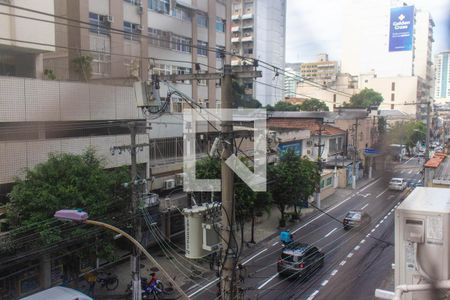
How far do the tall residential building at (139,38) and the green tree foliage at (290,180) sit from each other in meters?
1.56

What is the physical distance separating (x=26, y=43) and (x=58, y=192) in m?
1.03

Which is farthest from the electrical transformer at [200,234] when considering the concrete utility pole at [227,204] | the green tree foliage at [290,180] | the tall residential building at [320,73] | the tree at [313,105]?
the tree at [313,105]

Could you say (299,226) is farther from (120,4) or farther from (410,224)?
(410,224)

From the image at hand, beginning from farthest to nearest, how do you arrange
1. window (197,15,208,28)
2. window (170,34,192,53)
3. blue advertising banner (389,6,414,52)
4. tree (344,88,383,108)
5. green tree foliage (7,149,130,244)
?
tree (344,88,383,108)
green tree foliage (7,149,130,244)
window (197,15,208,28)
window (170,34,192,53)
blue advertising banner (389,6,414,52)

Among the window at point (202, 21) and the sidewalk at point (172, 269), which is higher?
the window at point (202, 21)

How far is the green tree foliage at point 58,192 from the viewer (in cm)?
276

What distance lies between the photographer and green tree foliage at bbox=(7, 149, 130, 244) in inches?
109

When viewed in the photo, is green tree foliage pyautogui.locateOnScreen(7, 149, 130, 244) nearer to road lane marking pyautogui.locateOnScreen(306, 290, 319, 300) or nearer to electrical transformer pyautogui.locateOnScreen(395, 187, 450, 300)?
road lane marking pyautogui.locateOnScreen(306, 290, 319, 300)

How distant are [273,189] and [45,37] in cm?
340

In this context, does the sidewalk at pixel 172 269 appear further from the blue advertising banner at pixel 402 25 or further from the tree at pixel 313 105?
the tree at pixel 313 105

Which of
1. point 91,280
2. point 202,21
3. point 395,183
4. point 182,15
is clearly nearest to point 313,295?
point 91,280

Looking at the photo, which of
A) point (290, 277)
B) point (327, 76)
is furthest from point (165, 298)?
point (327, 76)

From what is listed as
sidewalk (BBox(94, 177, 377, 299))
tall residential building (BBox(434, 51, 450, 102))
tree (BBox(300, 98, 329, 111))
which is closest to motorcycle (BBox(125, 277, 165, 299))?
sidewalk (BBox(94, 177, 377, 299))

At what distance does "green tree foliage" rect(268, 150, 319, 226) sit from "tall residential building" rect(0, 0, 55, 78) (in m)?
3.06
